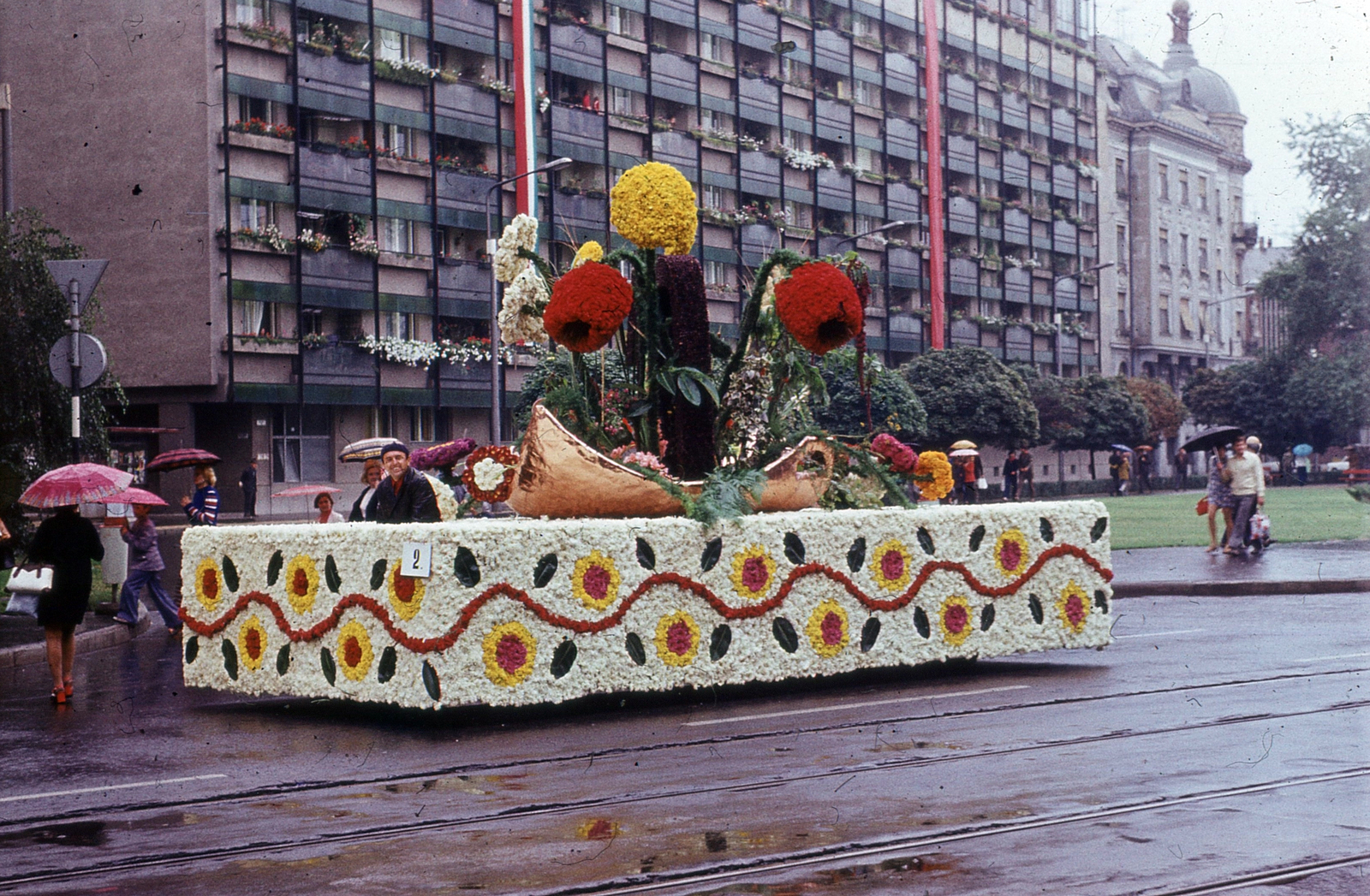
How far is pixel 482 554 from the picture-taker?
10.4m

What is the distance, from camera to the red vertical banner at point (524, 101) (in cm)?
4897

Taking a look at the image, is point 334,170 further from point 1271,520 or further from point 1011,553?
point 1011,553

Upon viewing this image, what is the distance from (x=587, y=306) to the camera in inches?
465

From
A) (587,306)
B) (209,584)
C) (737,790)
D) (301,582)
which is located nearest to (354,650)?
(301,582)

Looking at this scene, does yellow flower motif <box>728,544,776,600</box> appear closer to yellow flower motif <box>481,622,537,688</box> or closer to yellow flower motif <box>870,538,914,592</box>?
yellow flower motif <box>870,538,914,592</box>

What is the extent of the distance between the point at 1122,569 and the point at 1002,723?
48.4 ft

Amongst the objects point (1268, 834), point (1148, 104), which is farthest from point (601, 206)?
point (1268, 834)

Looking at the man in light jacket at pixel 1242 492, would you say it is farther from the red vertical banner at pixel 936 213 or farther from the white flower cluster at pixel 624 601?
the red vertical banner at pixel 936 213

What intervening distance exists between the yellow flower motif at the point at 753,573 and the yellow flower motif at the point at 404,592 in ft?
7.52

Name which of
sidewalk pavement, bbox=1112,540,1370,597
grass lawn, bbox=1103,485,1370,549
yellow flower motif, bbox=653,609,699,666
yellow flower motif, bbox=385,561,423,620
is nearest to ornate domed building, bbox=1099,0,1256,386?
grass lawn, bbox=1103,485,1370,549

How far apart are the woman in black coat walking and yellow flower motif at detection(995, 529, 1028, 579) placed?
6.92 metres

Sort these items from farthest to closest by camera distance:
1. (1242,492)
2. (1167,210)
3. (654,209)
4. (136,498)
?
(1167,210) < (1242,492) < (136,498) < (654,209)

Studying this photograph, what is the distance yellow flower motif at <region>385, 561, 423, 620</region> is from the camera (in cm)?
1043

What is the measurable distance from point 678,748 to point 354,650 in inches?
102
